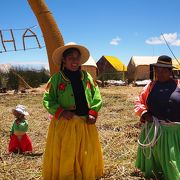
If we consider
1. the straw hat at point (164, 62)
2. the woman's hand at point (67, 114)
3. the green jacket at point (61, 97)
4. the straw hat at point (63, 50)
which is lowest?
the woman's hand at point (67, 114)

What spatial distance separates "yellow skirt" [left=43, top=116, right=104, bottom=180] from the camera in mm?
3691

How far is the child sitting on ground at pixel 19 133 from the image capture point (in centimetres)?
539

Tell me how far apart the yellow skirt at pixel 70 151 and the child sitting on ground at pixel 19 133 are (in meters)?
1.68

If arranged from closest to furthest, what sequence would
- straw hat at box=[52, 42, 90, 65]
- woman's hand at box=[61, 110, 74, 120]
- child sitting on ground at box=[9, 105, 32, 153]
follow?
woman's hand at box=[61, 110, 74, 120] < straw hat at box=[52, 42, 90, 65] < child sitting on ground at box=[9, 105, 32, 153]

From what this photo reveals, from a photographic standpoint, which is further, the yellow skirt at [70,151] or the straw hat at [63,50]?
the straw hat at [63,50]

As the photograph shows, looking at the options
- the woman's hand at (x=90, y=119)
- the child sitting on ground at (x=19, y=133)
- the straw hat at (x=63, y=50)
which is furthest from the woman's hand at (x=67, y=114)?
the child sitting on ground at (x=19, y=133)

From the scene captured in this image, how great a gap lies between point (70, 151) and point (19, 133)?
1.91 m

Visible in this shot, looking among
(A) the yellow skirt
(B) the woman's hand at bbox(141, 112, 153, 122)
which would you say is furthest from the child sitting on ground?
(B) the woman's hand at bbox(141, 112, 153, 122)

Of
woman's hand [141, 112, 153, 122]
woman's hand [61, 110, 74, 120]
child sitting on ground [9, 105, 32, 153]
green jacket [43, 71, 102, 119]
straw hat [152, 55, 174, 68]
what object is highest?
straw hat [152, 55, 174, 68]

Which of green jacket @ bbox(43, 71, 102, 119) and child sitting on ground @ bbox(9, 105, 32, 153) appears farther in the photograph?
child sitting on ground @ bbox(9, 105, 32, 153)

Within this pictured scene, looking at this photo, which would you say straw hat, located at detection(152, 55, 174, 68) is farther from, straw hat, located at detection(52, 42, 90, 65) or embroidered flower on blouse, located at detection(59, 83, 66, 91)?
embroidered flower on blouse, located at detection(59, 83, 66, 91)

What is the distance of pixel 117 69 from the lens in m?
32.3

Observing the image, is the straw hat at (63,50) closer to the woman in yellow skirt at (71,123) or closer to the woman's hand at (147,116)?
the woman in yellow skirt at (71,123)

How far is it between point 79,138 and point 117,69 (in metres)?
28.8
